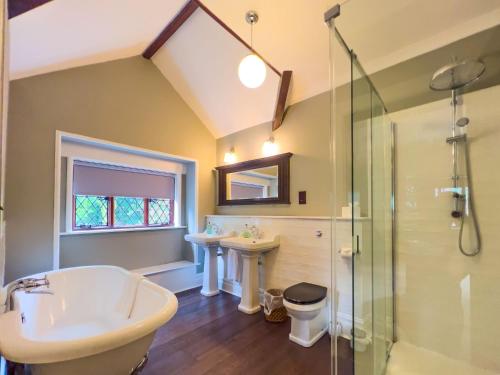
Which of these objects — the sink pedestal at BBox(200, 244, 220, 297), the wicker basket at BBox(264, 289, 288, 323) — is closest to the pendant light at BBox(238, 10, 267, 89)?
the sink pedestal at BBox(200, 244, 220, 297)

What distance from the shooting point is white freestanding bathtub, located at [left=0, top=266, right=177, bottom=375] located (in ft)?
3.36

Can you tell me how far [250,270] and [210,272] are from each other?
0.77m

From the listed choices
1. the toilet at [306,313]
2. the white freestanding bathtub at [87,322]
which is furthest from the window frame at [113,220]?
the toilet at [306,313]

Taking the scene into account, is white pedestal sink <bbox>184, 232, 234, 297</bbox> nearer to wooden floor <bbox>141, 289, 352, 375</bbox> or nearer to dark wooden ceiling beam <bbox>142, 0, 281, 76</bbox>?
wooden floor <bbox>141, 289, 352, 375</bbox>

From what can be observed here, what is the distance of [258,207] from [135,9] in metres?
2.52

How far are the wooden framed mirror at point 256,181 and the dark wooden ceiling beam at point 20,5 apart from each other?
243 centimetres

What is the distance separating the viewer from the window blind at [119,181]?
9.25 ft

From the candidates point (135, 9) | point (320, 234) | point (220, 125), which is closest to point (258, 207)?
point (320, 234)

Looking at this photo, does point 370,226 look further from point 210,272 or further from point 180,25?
point 180,25

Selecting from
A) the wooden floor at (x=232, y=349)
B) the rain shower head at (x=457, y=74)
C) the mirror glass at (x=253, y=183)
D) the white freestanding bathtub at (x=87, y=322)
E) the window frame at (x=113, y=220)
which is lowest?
the wooden floor at (x=232, y=349)

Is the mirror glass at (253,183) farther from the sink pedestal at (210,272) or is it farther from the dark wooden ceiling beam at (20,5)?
the dark wooden ceiling beam at (20,5)

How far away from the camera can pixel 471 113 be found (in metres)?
1.79

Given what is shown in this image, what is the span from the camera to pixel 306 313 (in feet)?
6.72

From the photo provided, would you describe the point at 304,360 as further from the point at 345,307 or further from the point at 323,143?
the point at 323,143
